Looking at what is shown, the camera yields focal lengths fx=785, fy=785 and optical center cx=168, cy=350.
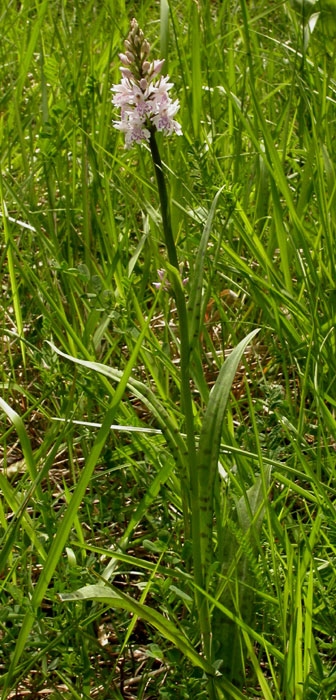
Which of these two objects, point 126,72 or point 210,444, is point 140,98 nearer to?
point 126,72

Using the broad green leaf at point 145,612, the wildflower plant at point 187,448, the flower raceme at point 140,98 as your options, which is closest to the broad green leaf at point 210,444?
the wildflower plant at point 187,448

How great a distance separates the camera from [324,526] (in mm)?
1362

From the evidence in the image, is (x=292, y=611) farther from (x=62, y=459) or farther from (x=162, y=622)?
(x=62, y=459)

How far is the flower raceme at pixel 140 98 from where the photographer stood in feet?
3.57

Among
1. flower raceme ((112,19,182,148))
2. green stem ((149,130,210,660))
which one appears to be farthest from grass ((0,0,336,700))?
flower raceme ((112,19,182,148))

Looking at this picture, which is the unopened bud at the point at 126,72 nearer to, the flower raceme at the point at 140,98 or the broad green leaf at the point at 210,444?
the flower raceme at the point at 140,98

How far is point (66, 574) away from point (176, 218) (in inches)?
38.9

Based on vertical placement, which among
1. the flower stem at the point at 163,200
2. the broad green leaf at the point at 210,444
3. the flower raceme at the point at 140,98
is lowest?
the broad green leaf at the point at 210,444

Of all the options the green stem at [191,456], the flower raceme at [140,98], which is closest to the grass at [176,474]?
the green stem at [191,456]

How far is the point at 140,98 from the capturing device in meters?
1.10

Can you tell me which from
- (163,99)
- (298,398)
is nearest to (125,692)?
(298,398)

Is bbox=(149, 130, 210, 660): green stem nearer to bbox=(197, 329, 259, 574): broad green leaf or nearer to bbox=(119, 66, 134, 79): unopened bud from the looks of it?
bbox=(197, 329, 259, 574): broad green leaf

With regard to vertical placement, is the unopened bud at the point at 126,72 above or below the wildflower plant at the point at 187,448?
above

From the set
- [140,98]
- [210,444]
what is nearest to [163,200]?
[140,98]
